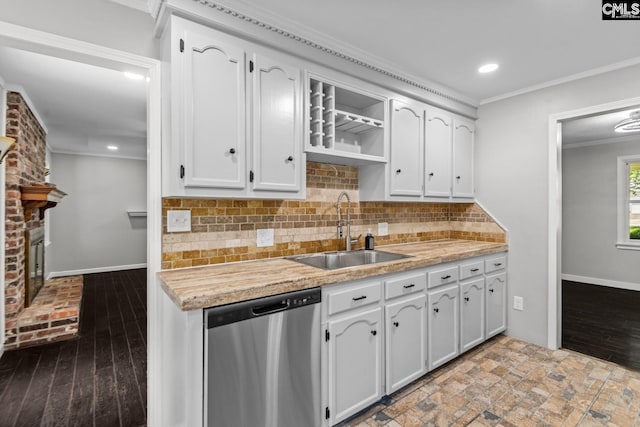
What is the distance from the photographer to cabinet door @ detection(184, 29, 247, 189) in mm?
1653

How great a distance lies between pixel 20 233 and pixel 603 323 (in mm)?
6195

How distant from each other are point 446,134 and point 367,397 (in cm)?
240

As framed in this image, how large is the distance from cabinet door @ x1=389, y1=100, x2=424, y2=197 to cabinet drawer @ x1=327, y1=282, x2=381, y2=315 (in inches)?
38.0

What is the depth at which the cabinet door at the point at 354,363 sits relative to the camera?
1.78 meters

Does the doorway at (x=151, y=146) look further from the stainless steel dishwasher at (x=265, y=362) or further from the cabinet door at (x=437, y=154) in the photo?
the cabinet door at (x=437, y=154)

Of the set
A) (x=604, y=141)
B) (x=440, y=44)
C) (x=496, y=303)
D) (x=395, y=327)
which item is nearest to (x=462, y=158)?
(x=440, y=44)

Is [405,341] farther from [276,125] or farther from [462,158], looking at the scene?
[462,158]

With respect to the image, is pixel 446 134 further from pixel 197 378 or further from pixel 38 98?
pixel 38 98

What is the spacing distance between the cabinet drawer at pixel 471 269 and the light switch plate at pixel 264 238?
1.59m

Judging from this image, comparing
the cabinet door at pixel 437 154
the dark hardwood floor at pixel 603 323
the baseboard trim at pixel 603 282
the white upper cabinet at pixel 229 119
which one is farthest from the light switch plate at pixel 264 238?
the baseboard trim at pixel 603 282

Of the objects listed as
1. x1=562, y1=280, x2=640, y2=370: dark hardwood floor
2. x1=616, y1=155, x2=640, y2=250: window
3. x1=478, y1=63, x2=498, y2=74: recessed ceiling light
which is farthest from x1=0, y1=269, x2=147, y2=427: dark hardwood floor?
x1=616, y1=155, x2=640, y2=250: window

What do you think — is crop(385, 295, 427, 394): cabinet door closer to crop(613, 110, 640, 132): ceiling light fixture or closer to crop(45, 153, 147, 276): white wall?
crop(613, 110, 640, 132): ceiling light fixture

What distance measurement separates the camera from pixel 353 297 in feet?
6.11

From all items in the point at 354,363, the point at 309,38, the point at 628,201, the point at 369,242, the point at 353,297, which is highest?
the point at 309,38
